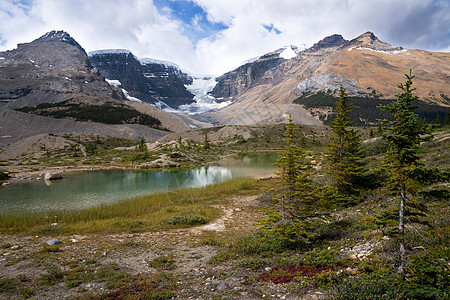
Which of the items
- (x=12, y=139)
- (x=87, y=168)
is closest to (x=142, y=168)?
(x=87, y=168)

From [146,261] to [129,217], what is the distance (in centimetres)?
1164

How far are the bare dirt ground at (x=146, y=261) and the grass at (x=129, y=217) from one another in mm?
1460

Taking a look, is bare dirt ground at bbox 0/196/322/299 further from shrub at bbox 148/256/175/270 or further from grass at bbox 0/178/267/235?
grass at bbox 0/178/267/235

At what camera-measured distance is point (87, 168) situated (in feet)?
206

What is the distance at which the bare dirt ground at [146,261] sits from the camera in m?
8.27

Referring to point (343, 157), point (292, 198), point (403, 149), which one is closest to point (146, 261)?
point (292, 198)

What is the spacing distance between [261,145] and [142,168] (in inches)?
3075

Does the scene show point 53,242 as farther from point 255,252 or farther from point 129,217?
point 255,252

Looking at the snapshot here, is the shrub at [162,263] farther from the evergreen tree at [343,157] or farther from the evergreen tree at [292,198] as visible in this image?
the evergreen tree at [343,157]

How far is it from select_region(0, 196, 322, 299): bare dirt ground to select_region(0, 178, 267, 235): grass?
1460mm

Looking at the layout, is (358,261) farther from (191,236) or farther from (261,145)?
(261,145)

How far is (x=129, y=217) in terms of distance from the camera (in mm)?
22375

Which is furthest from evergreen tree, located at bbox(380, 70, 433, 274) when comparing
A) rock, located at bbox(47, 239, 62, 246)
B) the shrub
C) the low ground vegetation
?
rock, located at bbox(47, 239, 62, 246)

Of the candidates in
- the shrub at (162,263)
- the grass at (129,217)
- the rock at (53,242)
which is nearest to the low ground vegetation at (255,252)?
the shrub at (162,263)
